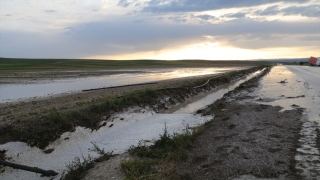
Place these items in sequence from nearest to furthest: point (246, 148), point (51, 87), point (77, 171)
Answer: point (77, 171)
point (246, 148)
point (51, 87)

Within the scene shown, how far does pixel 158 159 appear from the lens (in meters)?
7.93

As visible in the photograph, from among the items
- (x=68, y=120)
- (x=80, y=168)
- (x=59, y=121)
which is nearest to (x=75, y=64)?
(x=68, y=120)

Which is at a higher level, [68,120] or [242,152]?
[68,120]

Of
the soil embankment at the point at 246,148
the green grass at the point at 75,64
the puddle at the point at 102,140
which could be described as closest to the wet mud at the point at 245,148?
the soil embankment at the point at 246,148

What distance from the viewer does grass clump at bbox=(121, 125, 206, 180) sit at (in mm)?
6758

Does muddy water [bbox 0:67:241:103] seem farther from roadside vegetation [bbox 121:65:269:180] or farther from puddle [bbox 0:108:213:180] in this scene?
roadside vegetation [bbox 121:65:269:180]

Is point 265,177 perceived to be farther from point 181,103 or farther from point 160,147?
point 181,103

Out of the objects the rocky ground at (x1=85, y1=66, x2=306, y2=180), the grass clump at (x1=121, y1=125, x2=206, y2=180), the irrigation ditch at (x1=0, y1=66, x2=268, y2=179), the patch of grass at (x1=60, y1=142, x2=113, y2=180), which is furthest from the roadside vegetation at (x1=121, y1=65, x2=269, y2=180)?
the patch of grass at (x1=60, y1=142, x2=113, y2=180)

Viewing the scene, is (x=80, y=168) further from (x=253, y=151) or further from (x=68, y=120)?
(x=253, y=151)

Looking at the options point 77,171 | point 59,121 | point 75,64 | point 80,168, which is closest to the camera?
point 77,171

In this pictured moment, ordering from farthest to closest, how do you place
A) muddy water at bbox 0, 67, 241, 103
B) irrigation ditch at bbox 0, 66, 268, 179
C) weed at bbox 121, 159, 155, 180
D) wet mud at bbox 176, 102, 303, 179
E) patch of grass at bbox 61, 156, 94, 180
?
1. muddy water at bbox 0, 67, 241, 103
2. irrigation ditch at bbox 0, 66, 268, 179
3. patch of grass at bbox 61, 156, 94, 180
4. wet mud at bbox 176, 102, 303, 179
5. weed at bbox 121, 159, 155, 180

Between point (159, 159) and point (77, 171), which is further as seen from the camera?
point (159, 159)

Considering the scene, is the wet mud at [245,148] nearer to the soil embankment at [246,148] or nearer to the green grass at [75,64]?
the soil embankment at [246,148]

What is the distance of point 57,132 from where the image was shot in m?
10.5
